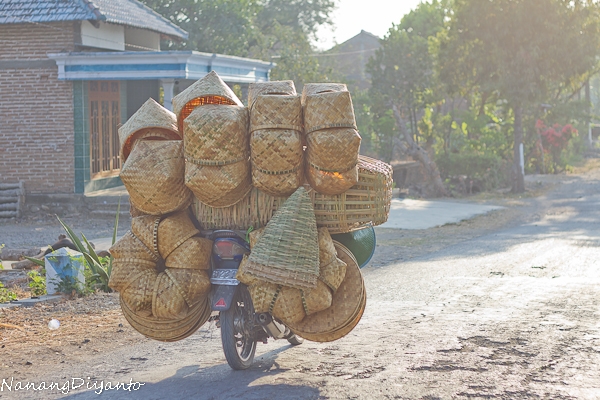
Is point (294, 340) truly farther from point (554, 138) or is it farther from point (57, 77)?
point (554, 138)

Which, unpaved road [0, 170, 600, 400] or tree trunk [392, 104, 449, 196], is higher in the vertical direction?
tree trunk [392, 104, 449, 196]

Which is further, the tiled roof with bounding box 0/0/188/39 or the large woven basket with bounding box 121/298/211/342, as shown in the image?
the tiled roof with bounding box 0/0/188/39

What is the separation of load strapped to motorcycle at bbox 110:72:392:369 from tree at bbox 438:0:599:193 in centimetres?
1738

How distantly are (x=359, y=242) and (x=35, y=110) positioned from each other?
13.5m

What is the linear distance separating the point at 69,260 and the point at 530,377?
502 cm

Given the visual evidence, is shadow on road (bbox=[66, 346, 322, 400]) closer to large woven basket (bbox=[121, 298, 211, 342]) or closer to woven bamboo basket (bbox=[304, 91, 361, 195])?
large woven basket (bbox=[121, 298, 211, 342])

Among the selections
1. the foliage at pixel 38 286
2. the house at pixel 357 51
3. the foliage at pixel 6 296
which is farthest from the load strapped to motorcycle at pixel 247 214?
the house at pixel 357 51

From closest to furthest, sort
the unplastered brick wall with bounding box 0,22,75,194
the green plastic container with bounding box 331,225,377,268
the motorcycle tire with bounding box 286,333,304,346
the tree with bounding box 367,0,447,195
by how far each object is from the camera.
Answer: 1. the green plastic container with bounding box 331,225,377,268
2. the motorcycle tire with bounding box 286,333,304,346
3. the unplastered brick wall with bounding box 0,22,75,194
4. the tree with bounding box 367,0,447,195

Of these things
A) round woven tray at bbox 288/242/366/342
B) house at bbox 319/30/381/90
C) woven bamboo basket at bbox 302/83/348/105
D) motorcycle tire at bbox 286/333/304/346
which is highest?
house at bbox 319/30/381/90

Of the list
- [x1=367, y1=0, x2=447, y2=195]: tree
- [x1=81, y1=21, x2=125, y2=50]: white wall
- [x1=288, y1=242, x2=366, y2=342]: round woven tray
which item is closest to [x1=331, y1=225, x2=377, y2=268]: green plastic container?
[x1=288, y1=242, x2=366, y2=342]: round woven tray

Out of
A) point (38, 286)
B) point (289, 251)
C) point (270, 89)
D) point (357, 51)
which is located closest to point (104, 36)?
point (38, 286)

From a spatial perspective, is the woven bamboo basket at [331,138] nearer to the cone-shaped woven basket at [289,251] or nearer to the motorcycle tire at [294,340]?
the cone-shaped woven basket at [289,251]

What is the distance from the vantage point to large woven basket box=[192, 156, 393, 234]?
17.9ft

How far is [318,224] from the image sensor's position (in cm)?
545
